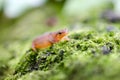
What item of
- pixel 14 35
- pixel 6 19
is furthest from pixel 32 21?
pixel 6 19

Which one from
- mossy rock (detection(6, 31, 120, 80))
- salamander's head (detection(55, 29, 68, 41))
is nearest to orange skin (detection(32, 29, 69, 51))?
salamander's head (detection(55, 29, 68, 41))

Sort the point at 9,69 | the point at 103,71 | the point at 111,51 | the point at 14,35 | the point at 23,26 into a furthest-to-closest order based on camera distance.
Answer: the point at 23,26
the point at 14,35
the point at 9,69
the point at 111,51
the point at 103,71

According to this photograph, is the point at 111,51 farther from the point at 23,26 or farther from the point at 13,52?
the point at 23,26

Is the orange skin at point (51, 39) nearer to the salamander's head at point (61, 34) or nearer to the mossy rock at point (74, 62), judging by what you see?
the salamander's head at point (61, 34)

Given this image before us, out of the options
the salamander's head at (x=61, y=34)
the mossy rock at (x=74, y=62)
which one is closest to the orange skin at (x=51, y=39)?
the salamander's head at (x=61, y=34)

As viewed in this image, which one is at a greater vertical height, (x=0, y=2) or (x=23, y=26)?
(x=0, y=2)

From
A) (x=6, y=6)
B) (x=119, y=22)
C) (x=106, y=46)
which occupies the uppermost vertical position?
(x=6, y=6)

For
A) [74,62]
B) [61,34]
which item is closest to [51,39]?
[61,34]

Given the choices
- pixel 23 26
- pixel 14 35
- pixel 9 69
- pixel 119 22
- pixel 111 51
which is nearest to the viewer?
pixel 111 51
